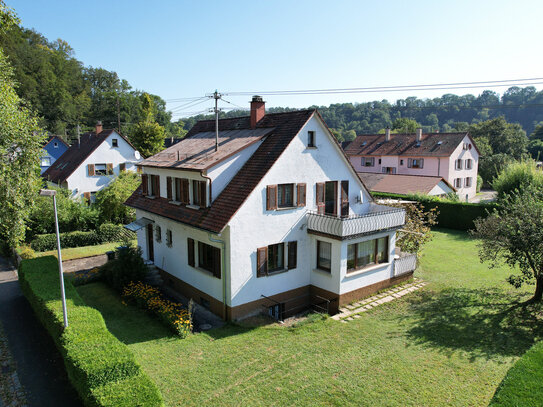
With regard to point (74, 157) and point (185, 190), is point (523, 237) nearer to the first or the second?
point (185, 190)

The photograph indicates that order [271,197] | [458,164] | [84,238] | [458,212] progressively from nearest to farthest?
[271,197] < [84,238] < [458,212] < [458,164]

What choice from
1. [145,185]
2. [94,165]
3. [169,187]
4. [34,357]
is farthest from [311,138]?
[94,165]

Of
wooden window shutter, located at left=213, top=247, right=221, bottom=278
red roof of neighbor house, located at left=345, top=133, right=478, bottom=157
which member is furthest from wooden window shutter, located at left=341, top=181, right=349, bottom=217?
red roof of neighbor house, located at left=345, top=133, right=478, bottom=157

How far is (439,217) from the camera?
3728cm

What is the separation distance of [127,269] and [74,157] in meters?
26.9

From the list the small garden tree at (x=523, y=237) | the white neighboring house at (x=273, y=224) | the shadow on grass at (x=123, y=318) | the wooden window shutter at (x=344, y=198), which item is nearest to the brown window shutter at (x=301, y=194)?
the white neighboring house at (x=273, y=224)

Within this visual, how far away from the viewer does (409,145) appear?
190ft

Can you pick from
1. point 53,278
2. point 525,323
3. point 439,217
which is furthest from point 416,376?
point 439,217

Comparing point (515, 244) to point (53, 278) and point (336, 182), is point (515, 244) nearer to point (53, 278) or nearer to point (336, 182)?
point (336, 182)

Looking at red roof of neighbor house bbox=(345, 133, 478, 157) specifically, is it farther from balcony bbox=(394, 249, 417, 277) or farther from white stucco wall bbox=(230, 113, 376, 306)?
white stucco wall bbox=(230, 113, 376, 306)

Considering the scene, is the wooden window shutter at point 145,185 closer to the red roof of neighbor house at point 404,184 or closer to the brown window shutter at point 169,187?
the brown window shutter at point 169,187

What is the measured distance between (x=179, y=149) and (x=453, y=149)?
42.3 m

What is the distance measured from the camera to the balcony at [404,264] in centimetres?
2080

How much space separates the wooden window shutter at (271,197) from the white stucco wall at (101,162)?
80.7 feet
